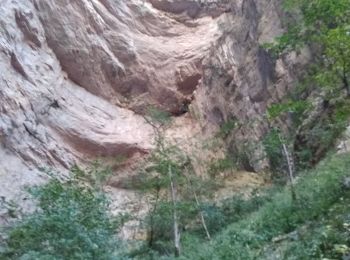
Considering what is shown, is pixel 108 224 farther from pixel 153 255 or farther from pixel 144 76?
pixel 144 76

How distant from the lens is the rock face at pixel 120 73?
17.5m

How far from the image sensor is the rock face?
17.5m

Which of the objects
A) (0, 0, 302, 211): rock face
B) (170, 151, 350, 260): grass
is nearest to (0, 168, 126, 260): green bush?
(170, 151, 350, 260): grass

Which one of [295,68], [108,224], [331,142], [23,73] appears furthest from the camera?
[295,68]

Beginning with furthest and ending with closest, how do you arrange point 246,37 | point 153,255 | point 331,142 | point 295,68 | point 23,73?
point 246,37 < point 295,68 < point 23,73 < point 331,142 < point 153,255

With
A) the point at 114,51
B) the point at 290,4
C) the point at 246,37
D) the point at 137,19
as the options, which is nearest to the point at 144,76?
the point at 114,51

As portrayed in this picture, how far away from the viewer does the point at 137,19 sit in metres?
23.9

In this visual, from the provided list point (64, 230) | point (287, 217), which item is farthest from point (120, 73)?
point (64, 230)

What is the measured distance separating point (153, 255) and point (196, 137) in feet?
30.9

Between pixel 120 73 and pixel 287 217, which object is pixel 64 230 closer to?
pixel 287 217

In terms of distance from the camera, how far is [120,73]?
21641 mm

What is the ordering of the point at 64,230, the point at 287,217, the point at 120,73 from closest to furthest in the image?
the point at 64,230
the point at 287,217
the point at 120,73

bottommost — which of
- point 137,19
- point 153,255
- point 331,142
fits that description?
point 153,255

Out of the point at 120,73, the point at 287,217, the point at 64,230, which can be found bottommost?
the point at 64,230
